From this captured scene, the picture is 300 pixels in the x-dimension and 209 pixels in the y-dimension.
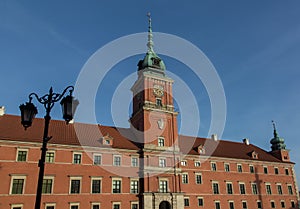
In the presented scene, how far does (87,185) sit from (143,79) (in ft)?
58.3

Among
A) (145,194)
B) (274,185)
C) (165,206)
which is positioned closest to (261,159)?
(274,185)

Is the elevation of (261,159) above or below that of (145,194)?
above

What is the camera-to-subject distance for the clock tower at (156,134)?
3331 centimetres

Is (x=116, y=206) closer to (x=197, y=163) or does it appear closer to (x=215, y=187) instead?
(x=197, y=163)

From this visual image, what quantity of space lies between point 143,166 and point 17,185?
15.0 m

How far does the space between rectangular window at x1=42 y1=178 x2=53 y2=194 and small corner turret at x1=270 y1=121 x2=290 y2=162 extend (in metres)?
41.9

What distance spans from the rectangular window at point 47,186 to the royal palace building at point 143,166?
104 mm

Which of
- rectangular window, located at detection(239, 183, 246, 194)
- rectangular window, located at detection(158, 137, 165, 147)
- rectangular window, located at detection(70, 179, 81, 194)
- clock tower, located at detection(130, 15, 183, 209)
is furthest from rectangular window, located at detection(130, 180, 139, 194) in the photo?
rectangular window, located at detection(239, 183, 246, 194)

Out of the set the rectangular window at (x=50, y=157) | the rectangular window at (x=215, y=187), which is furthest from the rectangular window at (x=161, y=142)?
the rectangular window at (x=50, y=157)

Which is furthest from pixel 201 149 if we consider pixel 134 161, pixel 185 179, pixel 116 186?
pixel 116 186

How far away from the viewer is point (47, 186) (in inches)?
1108

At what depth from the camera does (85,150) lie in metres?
31.8

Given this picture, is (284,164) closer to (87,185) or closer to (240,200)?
(240,200)

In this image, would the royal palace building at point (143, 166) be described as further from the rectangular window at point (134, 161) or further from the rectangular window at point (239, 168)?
the rectangular window at point (239, 168)
